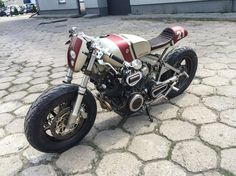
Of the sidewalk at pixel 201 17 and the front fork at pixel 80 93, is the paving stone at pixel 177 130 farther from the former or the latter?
the sidewalk at pixel 201 17

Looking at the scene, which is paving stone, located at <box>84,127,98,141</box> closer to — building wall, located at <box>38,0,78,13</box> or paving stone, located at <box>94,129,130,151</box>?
paving stone, located at <box>94,129,130,151</box>

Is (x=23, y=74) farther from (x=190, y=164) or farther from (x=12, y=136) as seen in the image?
(x=190, y=164)

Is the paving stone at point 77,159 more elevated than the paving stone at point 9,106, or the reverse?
the paving stone at point 9,106

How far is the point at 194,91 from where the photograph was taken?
145 inches

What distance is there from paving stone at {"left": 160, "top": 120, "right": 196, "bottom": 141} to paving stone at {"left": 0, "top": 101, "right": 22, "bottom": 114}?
2.11 m

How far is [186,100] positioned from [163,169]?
135 cm

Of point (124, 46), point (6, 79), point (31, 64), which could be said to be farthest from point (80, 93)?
A: point (31, 64)

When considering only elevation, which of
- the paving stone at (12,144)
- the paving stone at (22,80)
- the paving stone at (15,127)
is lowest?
the paving stone at (12,144)

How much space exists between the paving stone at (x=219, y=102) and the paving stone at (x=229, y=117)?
0.09 metres

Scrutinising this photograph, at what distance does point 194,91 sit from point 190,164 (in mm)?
1515

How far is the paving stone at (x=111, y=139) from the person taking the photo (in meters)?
2.73

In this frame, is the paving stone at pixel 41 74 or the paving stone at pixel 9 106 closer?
the paving stone at pixel 9 106

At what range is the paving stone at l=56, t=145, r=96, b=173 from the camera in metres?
2.49

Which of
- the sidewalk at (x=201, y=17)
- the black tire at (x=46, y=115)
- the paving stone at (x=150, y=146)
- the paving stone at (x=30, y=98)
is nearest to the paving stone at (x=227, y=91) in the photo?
the paving stone at (x=150, y=146)
